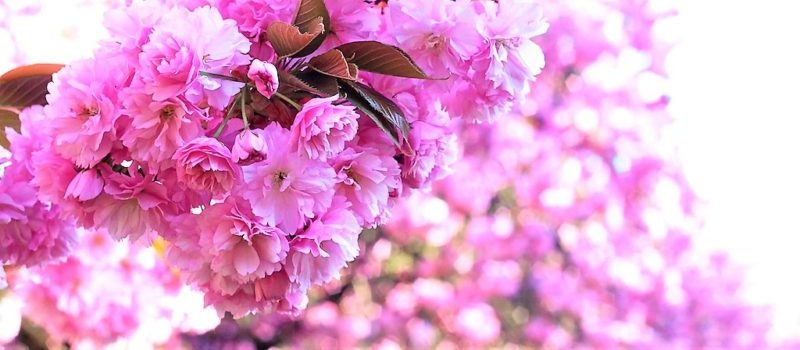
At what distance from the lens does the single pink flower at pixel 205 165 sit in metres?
0.46

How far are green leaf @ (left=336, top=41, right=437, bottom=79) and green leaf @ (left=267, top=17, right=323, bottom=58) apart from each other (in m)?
0.02

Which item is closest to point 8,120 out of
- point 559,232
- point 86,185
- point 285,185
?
point 86,185

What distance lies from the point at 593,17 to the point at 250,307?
6.08ft

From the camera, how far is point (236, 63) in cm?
48

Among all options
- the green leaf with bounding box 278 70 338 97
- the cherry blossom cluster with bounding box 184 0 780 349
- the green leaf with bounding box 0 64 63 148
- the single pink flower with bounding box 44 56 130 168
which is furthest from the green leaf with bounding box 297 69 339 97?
the cherry blossom cluster with bounding box 184 0 780 349

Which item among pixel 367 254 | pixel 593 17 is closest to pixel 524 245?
pixel 367 254

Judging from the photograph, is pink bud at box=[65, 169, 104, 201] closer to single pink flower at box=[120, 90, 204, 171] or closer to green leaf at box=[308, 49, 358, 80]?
single pink flower at box=[120, 90, 204, 171]

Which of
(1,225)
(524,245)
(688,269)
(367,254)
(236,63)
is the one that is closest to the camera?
(236,63)

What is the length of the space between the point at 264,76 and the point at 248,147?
0.13 feet

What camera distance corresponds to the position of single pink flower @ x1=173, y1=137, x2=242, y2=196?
46cm

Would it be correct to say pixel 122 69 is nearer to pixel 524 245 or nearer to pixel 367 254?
pixel 367 254

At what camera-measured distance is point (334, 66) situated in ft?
1.60

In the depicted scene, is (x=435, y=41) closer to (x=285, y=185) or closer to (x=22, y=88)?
(x=285, y=185)

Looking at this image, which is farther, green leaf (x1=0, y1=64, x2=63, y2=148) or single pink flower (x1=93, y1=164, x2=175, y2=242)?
green leaf (x1=0, y1=64, x2=63, y2=148)
